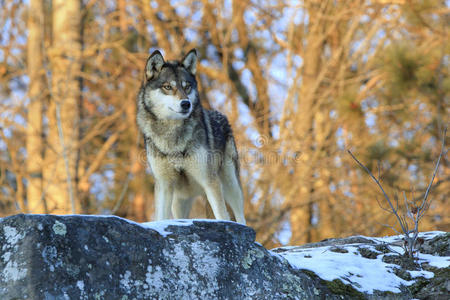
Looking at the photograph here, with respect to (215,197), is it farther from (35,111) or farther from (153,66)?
(35,111)

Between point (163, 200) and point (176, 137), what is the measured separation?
0.65 meters

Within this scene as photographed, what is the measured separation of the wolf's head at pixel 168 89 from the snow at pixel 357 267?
→ 2062 mm

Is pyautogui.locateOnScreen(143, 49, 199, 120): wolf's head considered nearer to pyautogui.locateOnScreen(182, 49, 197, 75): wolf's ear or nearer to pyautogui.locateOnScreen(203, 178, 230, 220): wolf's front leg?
pyautogui.locateOnScreen(182, 49, 197, 75): wolf's ear

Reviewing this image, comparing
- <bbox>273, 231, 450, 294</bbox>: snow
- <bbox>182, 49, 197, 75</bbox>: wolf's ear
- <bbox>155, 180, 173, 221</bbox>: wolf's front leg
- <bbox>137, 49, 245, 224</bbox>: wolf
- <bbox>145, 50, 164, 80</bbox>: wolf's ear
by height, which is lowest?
<bbox>273, 231, 450, 294</bbox>: snow

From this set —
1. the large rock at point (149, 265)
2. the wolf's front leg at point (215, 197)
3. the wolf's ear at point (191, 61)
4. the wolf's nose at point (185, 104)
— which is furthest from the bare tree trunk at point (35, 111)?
the large rock at point (149, 265)

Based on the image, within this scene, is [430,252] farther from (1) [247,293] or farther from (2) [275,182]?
(2) [275,182]

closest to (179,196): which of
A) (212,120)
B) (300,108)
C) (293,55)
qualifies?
(212,120)

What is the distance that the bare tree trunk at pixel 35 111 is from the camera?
456 inches

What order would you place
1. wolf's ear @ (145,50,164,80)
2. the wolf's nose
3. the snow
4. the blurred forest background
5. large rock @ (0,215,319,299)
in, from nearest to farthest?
large rock @ (0,215,319,299) < the snow < the wolf's nose < wolf's ear @ (145,50,164,80) < the blurred forest background

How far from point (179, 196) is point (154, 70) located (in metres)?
1.37

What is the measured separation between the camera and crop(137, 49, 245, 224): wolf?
17.9 feet

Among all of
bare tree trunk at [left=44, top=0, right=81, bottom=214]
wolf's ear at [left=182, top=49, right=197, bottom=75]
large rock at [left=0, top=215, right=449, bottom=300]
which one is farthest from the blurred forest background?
large rock at [left=0, top=215, right=449, bottom=300]

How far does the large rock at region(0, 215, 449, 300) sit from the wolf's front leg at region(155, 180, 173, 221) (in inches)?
84.0

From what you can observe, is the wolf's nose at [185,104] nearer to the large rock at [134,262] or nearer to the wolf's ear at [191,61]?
the wolf's ear at [191,61]
